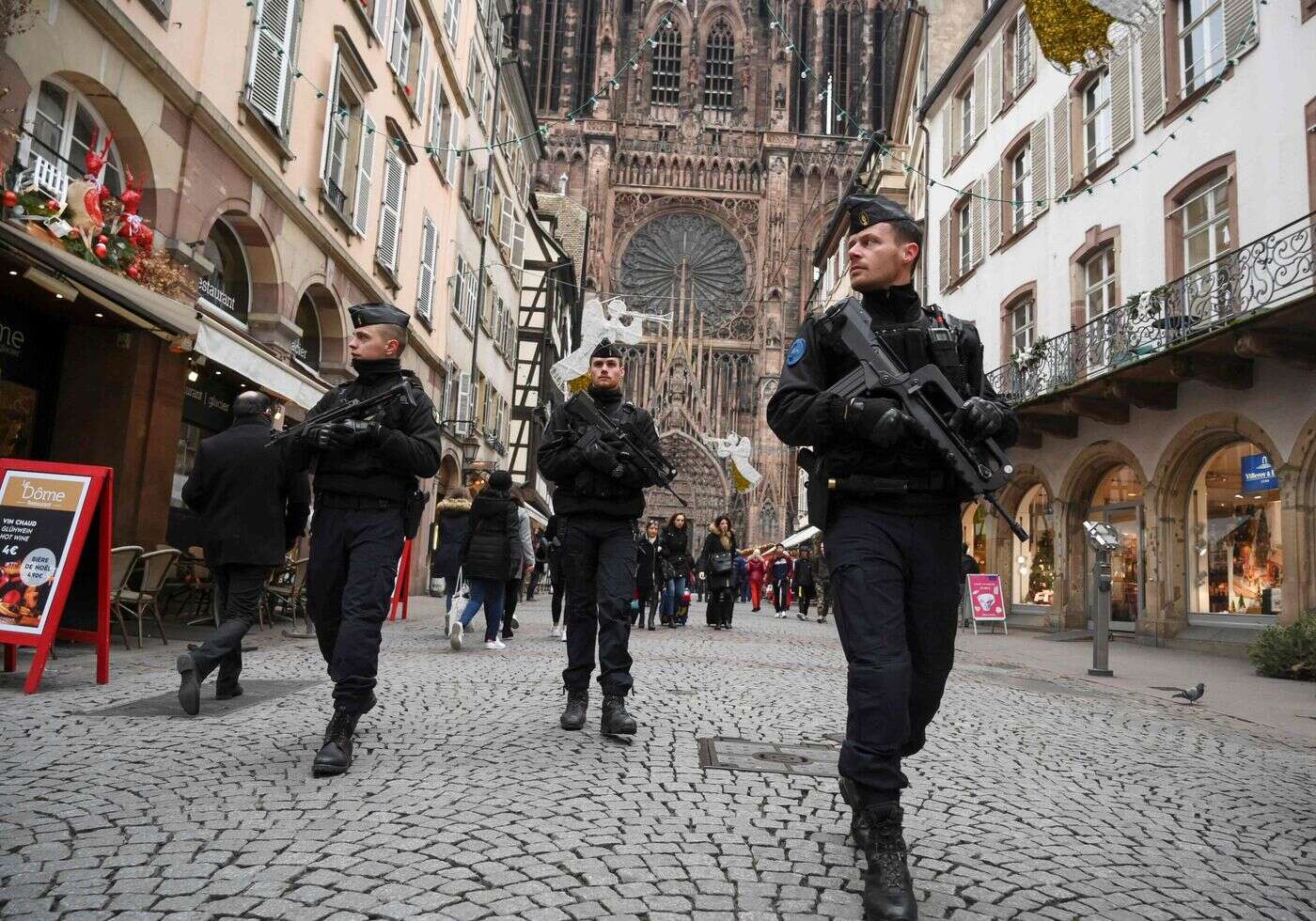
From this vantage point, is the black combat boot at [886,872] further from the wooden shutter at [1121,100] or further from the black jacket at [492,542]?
the wooden shutter at [1121,100]

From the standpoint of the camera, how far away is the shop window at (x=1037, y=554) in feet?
61.0

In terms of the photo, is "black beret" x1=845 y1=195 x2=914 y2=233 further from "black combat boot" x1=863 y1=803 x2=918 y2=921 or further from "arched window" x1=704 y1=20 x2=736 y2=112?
"arched window" x1=704 y1=20 x2=736 y2=112

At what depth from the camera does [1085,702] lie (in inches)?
296

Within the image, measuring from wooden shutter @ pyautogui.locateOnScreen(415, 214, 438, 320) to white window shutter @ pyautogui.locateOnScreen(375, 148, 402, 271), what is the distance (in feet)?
6.08

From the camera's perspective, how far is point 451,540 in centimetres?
1108

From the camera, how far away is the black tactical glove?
289 cm

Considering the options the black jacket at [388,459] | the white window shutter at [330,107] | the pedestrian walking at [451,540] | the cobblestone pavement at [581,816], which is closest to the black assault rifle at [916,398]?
the cobblestone pavement at [581,816]

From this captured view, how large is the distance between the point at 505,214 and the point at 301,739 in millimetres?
27154

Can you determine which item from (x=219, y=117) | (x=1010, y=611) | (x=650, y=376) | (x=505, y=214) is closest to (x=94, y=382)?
(x=219, y=117)

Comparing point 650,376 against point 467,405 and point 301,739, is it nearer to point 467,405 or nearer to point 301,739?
point 467,405

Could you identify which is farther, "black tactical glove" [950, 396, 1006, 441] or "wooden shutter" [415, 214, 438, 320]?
"wooden shutter" [415, 214, 438, 320]

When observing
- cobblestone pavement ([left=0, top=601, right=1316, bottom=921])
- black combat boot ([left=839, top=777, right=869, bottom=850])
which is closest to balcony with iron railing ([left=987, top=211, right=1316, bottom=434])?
cobblestone pavement ([left=0, top=601, right=1316, bottom=921])

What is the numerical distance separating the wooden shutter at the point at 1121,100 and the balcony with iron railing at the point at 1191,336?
3193 mm

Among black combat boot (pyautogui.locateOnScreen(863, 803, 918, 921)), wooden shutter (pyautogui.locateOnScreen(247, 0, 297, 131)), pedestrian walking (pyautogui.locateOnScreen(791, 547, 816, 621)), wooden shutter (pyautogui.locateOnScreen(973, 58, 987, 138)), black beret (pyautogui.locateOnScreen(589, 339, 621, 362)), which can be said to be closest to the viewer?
black combat boot (pyautogui.locateOnScreen(863, 803, 918, 921))
